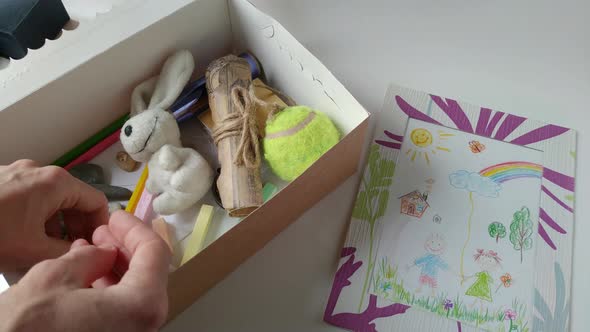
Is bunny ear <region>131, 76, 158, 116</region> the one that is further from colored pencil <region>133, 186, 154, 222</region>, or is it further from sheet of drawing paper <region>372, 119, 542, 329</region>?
sheet of drawing paper <region>372, 119, 542, 329</region>

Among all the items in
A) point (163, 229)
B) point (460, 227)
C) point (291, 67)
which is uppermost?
point (291, 67)

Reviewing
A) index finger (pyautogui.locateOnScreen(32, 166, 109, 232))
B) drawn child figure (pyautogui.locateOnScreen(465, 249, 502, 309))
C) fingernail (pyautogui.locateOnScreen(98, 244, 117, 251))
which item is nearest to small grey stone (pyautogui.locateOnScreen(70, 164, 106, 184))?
index finger (pyautogui.locateOnScreen(32, 166, 109, 232))

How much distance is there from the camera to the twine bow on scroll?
587 mm

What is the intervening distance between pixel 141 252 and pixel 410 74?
0.51 metres

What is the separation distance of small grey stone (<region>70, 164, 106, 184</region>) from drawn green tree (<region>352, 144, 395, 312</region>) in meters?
0.33

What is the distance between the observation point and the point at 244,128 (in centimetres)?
59

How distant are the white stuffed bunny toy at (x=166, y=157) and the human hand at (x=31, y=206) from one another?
0.11 metres

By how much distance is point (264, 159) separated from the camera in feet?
2.04

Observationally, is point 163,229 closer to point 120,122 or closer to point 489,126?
point 120,122

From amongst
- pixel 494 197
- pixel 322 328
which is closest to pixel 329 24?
pixel 494 197

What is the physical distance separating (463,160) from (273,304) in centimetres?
32

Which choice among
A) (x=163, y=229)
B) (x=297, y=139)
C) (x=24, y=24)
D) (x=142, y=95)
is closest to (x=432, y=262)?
(x=297, y=139)

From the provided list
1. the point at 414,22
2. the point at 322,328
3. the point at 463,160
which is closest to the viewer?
the point at 322,328

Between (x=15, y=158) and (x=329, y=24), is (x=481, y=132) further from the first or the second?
(x=15, y=158)
